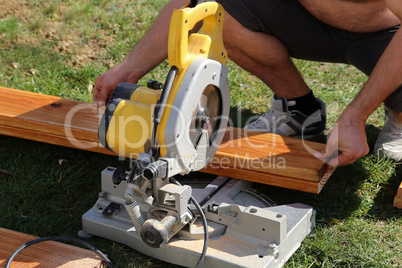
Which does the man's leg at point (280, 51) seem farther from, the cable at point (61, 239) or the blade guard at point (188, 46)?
the cable at point (61, 239)

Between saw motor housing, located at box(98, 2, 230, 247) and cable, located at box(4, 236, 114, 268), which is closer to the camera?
saw motor housing, located at box(98, 2, 230, 247)

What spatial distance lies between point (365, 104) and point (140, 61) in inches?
51.5

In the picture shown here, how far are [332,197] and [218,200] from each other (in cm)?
75

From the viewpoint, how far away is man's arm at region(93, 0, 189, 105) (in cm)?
296

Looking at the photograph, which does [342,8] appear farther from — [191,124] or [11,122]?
[11,122]

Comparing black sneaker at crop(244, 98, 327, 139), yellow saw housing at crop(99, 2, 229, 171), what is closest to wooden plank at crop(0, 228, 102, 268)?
yellow saw housing at crop(99, 2, 229, 171)

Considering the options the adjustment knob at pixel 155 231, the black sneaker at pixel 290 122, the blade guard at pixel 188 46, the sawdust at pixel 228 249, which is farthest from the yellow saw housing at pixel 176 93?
the black sneaker at pixel 290 122

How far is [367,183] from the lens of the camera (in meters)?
3.18

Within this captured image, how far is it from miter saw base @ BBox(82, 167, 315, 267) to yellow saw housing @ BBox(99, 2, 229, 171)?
36 centimetres

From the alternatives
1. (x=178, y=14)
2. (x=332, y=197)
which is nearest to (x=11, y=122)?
(x=178, y=14)

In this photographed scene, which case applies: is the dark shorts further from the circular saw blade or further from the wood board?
the circular saw blade

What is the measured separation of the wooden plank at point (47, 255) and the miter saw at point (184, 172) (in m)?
0.22

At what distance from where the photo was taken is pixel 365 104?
2.67m

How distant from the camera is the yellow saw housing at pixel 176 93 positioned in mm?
2186
